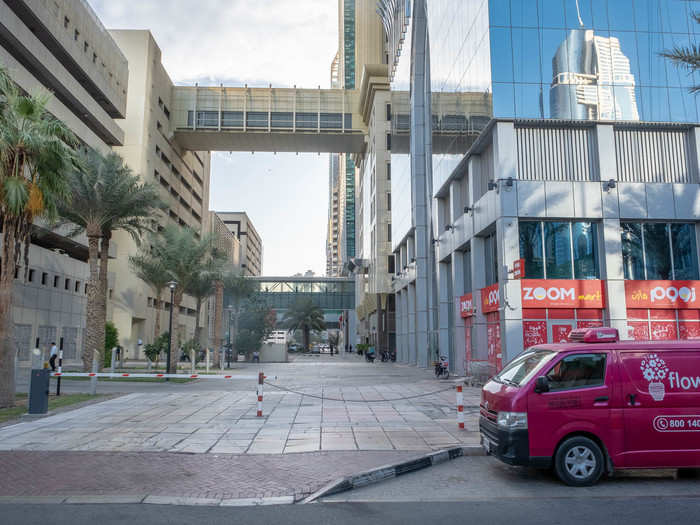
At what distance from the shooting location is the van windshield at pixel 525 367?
26.2 feet

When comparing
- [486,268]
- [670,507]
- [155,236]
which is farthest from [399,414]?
[155,236]

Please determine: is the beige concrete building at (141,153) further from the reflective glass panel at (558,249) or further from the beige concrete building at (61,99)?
the reflective glass panel at (558,249)

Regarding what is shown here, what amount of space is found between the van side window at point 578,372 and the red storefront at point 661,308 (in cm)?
1635

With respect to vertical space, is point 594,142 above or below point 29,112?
above

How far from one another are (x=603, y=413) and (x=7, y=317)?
15058mm

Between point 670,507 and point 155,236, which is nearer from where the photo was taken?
point 670,507

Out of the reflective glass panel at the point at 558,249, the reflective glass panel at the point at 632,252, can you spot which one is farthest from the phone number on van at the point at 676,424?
the reflective glass panel at the point at 632,252

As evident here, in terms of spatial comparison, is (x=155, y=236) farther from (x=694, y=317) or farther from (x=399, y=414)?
(x=694, y=317)

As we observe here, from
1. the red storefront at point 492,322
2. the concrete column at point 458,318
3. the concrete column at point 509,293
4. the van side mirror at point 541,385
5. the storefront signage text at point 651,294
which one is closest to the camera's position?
the van side mirror at point 541,385

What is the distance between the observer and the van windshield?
26.2 feet

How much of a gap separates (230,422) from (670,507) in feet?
30.0

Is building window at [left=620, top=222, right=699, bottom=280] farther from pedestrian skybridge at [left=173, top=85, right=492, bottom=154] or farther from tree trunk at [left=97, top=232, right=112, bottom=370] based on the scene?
pedestrian skybridge at [left=173, top=85, right=492, bottom=154]

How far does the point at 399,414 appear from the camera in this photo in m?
14.2

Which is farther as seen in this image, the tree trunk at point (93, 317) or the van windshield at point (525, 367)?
the tree trunk at point (93, 317)
